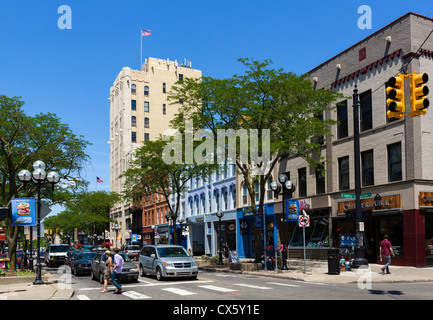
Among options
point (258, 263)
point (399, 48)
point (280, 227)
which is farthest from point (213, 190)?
point (399, 48)

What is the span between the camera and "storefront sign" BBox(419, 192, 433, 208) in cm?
2650

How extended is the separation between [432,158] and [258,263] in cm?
1160

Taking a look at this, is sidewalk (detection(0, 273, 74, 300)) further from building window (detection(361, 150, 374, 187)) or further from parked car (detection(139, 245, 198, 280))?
building window (detection(361, 150, 374, 187))

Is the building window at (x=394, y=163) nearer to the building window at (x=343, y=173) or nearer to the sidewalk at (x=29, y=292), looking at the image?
the building window at (x=343, y=173)

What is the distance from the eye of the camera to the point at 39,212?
68.8ft

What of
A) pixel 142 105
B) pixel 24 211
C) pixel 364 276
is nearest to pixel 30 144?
pixel 24 211

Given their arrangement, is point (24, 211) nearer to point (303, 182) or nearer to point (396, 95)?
point (396, 95)

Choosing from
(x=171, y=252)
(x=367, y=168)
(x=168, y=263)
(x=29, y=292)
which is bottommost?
(x=29, y=292)

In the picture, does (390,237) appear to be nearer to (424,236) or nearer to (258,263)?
(424,236)

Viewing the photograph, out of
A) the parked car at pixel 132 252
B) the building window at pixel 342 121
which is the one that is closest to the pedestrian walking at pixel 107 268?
the building window at pixel 342 121

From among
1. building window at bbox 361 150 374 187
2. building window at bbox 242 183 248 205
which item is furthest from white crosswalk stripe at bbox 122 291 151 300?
building window at bbox 242 183 248 205

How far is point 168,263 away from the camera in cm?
2222

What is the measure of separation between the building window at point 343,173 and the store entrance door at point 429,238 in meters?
6.52

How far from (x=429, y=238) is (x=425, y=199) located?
2.35 m
